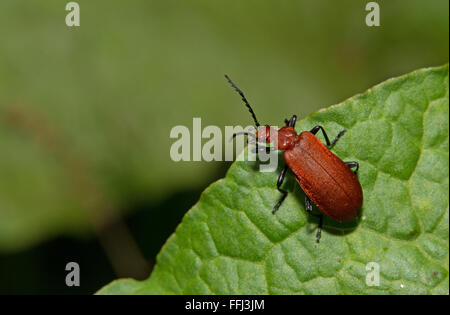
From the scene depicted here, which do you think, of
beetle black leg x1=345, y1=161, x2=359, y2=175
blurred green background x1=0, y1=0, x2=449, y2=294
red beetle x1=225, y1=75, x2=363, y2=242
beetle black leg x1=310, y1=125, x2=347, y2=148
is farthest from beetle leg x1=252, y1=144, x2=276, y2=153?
blurred green background x1=0, y1=0, x2=449, y2=294

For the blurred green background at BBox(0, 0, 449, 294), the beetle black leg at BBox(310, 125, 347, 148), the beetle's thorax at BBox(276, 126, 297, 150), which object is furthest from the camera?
the blurred green background at BBox(0, 0, 449, 294)

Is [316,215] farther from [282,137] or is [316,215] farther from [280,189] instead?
[282,137]

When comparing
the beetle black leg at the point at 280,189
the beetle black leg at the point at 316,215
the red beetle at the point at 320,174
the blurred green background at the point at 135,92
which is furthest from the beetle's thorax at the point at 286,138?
the blurred green background at the point at 135,92

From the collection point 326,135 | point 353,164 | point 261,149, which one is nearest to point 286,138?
point 261,149

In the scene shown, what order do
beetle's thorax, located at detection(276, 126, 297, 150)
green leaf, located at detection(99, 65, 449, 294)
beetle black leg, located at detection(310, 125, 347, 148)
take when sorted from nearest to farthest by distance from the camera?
green leaf, located at detection(99, 65, 449, 294), beetle black leg, located at detection(310, 125, 347, 148), beetle's thorax, located at detection(276, 126, 297, 150)

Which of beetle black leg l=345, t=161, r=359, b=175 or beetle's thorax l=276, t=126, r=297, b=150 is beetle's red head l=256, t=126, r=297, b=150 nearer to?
beetle's thorax l=276, t=126, r=297, b=150
